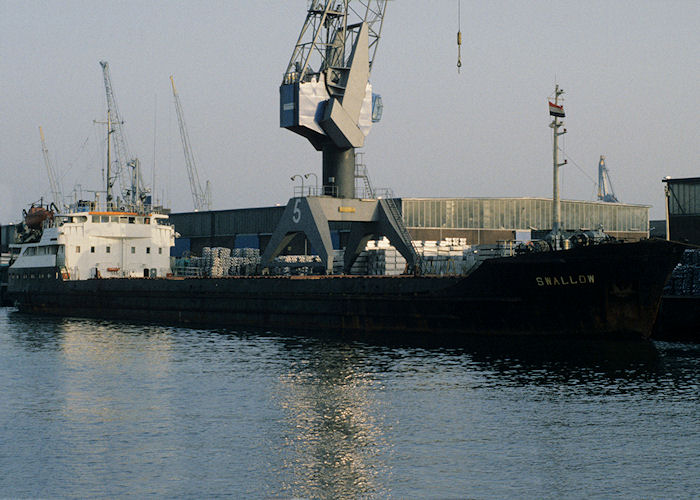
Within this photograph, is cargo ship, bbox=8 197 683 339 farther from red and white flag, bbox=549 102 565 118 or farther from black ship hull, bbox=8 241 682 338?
red and white flag, bbox=549 102 565 118

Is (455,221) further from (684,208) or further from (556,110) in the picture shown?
(556,110)

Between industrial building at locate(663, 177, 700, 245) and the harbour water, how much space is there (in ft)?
82.3

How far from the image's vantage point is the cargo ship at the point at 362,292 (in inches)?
1430

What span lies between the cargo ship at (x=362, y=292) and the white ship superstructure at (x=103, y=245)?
84 millimetres

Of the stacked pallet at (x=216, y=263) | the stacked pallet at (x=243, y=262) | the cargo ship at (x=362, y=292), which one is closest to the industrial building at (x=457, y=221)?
the stacked pallet at (x=243, y=262)

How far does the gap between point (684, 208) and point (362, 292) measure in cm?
3085

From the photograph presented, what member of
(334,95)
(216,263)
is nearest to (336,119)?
(334,95)

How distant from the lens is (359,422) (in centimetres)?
2277

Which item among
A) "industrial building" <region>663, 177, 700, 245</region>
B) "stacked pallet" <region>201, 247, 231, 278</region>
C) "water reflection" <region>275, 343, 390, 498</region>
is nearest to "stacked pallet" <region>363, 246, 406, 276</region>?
"water reflection" <region>275, 343, 390, 498</region>

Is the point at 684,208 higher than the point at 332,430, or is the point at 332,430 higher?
the point at 684,208

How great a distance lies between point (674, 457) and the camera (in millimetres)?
18844

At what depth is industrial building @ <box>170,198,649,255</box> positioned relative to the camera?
3201 inches

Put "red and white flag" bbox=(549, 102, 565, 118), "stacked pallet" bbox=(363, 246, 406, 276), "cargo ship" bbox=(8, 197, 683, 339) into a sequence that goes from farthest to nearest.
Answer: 1. "stacked pallet" bbox=(363, 246, 406, 276)
2. "red and white flag" bbox=(549, 102, 565, 118)
3. "cargo ship" bbox=(8, 197, 683, 339)

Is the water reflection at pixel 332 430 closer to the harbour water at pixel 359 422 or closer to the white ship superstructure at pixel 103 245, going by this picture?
the harbour water at pixel 359 422
